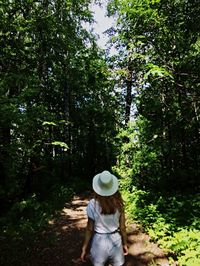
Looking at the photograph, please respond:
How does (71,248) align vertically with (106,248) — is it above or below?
below

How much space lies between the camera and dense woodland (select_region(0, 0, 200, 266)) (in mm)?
8961

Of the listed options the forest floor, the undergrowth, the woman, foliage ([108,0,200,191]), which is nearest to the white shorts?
the woman

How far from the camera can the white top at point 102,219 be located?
3.63 meters

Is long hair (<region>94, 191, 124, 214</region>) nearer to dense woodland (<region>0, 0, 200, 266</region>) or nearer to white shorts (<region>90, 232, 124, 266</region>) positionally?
white shorts (<region>90, 232, 124, 266</region>)

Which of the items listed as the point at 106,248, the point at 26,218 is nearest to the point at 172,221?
the point at 26,218

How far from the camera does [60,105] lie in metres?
22.8

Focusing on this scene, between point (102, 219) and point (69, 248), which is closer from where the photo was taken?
point (102, 219)

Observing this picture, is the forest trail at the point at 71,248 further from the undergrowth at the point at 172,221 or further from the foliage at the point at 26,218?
the foliage at the point at 26,218

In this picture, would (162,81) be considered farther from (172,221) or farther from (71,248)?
(71,248)

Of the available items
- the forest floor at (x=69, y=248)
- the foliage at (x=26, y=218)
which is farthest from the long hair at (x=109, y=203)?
the foliage at (x=26, y=218)

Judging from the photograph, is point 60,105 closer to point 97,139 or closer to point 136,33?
point 97,139

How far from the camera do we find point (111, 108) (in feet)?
73.2

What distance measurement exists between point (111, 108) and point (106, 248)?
19016mm

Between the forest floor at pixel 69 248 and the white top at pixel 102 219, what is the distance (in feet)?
11.5
